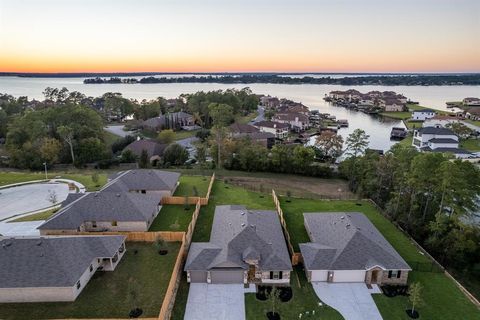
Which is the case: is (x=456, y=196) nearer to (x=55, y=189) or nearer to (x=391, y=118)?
(x=55, y=189)

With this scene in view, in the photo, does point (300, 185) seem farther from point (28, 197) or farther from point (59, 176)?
point (28, 197)

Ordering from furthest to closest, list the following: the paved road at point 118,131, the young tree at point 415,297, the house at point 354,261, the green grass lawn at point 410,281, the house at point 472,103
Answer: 1. the house at point 472,103
2. the paved road at point 118,131
3. the house at point 354,261
4. the green grass lawn at point 410,281
5. the young tree at point 415,297

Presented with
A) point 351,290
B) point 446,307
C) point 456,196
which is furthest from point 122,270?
point 456,196

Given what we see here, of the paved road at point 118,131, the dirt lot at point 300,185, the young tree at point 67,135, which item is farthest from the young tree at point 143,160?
the paved road at point 118,131

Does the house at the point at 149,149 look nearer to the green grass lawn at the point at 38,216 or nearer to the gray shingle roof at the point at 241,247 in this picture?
the green grass lawn at the point at 38,216

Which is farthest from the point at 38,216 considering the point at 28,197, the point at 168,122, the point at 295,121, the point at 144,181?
the point at 295,121
